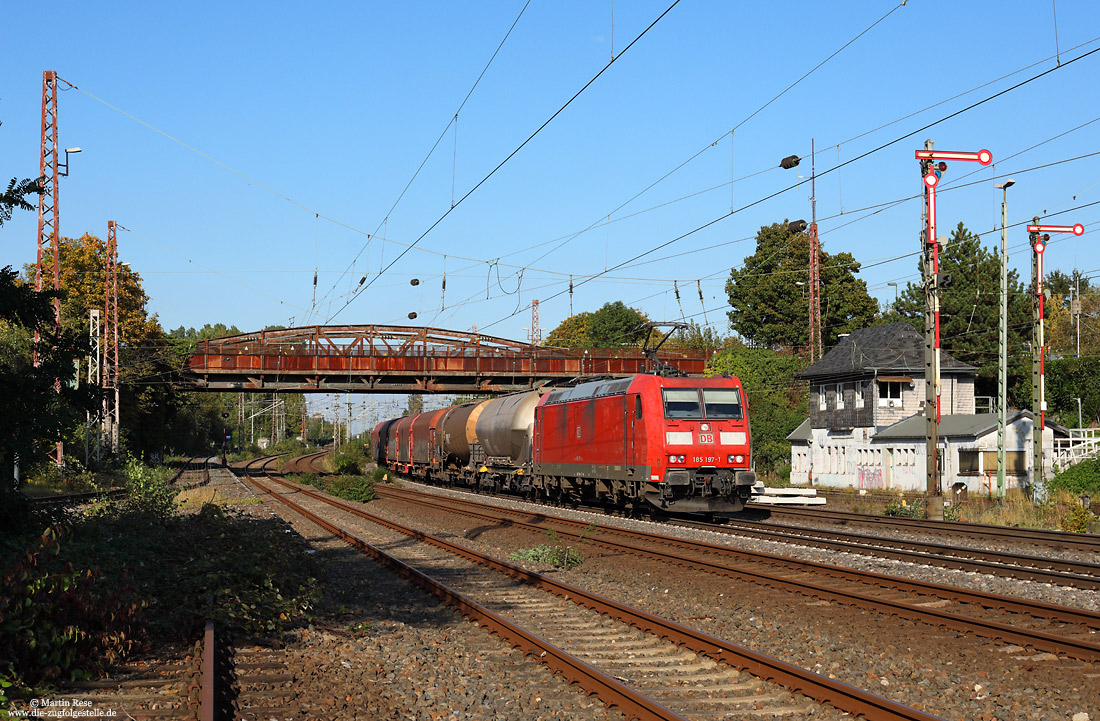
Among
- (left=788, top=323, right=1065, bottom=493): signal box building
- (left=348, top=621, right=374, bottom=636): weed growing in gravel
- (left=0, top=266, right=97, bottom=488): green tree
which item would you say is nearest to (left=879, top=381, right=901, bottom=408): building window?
(left=788, top=323, right=1065, bottom=493): signal box building

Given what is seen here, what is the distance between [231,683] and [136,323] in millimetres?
59803

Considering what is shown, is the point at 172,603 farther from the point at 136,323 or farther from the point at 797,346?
the point at 797,346

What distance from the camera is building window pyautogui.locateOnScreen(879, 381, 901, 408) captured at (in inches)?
1756

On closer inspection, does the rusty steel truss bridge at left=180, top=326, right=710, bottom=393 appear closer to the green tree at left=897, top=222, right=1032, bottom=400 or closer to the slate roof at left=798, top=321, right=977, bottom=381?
the slate roof at left=798, top=321, right=977, bottom=381

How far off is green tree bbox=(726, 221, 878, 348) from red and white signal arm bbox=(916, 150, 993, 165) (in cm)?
4907

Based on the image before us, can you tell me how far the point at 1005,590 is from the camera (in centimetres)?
1245

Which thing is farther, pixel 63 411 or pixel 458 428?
pixel 458 428

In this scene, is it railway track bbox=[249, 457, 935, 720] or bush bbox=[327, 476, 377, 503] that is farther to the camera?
bush bbox=[327, 476, 377, 503]

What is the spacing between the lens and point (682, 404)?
22578 mm

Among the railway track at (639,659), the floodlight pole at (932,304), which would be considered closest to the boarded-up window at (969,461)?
the floodlight pole at (932,304)

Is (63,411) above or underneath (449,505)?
above

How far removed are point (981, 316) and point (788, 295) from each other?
17.9 metres

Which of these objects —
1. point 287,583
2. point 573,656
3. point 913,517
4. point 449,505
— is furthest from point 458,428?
point 573,656

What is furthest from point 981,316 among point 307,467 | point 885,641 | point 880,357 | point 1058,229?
point 885,641
